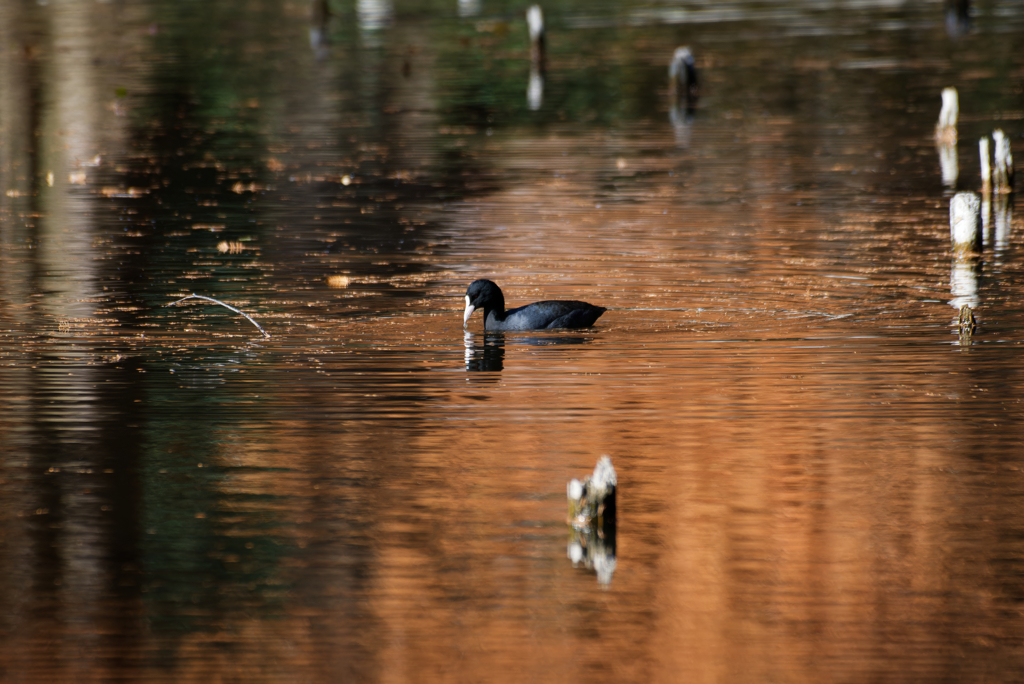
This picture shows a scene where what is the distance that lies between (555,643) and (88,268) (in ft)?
45.0

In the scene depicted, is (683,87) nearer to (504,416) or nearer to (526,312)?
(526,312)

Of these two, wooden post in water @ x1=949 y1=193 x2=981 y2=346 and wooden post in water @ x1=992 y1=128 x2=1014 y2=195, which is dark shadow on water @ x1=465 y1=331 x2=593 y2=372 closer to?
wooden post in water @ x1=949 y1=193 x2=981 y2=346

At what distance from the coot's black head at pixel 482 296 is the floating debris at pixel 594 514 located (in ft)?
19.7

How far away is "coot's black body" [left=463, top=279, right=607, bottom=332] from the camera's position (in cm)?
1666

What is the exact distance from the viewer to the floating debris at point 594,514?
10.4 metres

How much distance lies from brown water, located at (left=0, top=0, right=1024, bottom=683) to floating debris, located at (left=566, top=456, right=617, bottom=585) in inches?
6.2

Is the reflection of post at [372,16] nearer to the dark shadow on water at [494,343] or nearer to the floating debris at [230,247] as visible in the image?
the floating debris at [230,247]

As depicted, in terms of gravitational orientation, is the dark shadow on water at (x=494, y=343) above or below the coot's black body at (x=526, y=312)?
below

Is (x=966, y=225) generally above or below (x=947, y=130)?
below

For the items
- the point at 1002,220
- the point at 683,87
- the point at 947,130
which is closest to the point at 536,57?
the point at 683,87

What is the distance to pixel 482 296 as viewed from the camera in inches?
656

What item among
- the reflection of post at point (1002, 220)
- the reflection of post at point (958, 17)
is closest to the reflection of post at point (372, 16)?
the reflection of post at point (958, 17)

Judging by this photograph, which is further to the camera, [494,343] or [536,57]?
[536,57]

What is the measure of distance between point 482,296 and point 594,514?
20.6ft
